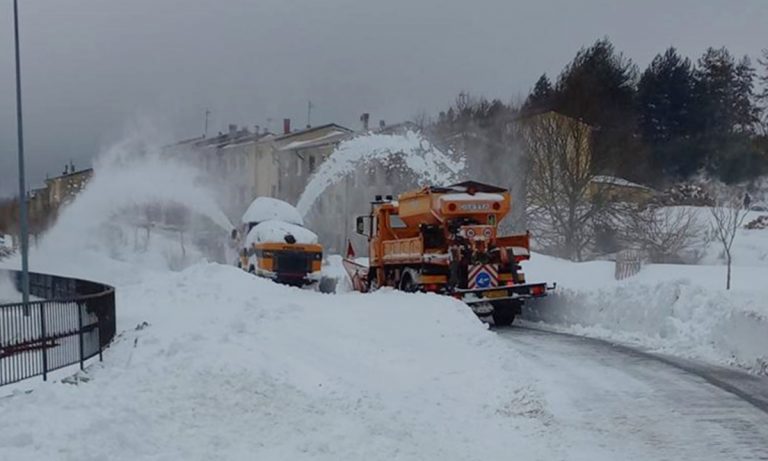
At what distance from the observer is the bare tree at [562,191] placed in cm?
3991

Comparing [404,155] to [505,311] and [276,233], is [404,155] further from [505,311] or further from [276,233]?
[505,311]

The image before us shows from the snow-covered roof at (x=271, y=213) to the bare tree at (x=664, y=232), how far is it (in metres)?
16.1

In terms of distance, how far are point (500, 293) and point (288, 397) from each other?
34.4 feet

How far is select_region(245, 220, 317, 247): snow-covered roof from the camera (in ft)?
89.1

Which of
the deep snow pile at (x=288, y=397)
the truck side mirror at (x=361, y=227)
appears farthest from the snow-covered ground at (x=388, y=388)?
the truck side mirror at (x=361, y=227)

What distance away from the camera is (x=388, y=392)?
9383 mm

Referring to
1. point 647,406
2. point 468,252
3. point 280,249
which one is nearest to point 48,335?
point 647,406

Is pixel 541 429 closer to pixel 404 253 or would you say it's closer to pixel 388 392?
pixel 388 392

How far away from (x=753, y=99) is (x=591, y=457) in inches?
2425

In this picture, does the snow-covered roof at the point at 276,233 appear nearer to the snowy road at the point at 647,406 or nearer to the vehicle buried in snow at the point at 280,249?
the vehicle buried in snow at the point at 280,249

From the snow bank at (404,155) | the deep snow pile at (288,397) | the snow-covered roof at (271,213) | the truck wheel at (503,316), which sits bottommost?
the truck wheel at (503,316)

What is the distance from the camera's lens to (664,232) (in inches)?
1499

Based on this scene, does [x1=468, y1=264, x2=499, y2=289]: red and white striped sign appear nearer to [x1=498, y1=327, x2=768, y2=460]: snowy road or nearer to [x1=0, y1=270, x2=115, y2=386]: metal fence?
[x1=498, y1=327, x2=768, y2=460]: snowy road

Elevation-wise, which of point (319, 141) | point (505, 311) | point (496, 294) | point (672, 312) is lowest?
point (505, 311)
